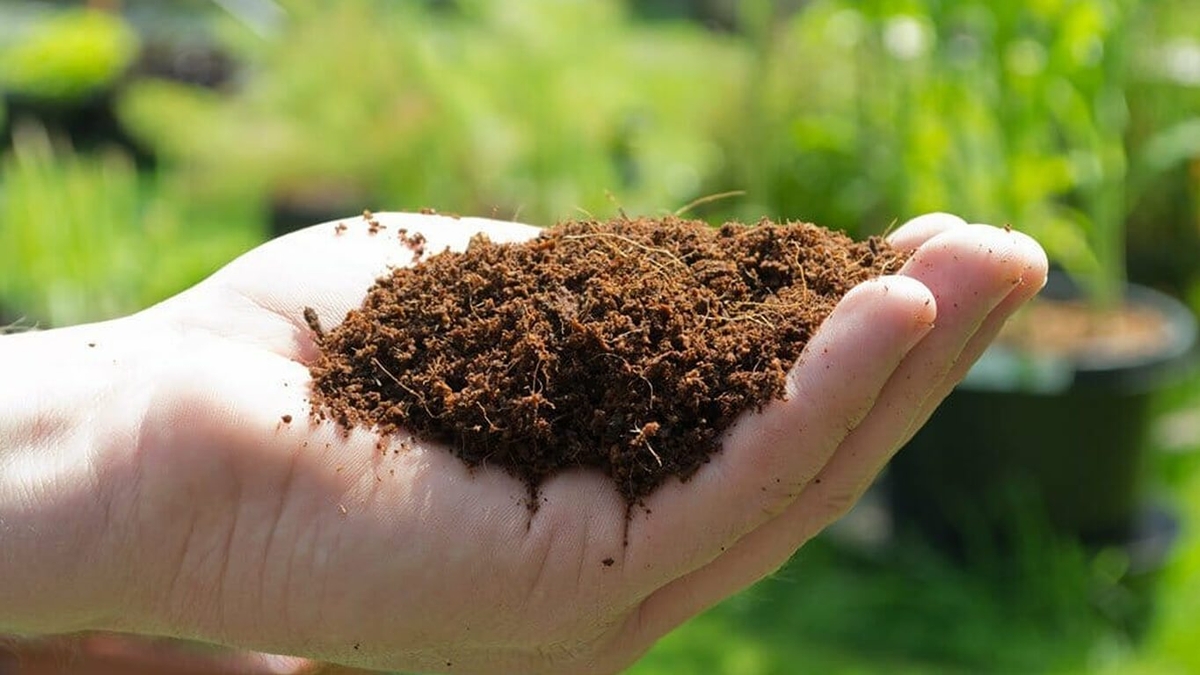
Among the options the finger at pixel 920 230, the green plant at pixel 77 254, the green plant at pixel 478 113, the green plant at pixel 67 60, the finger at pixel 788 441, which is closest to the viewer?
the finger at pixel 788 441

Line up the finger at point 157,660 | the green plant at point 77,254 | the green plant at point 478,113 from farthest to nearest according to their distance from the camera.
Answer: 1. the green plant at point 478,113
2. the green plant at point 77,254
3. the finger at point 157,660

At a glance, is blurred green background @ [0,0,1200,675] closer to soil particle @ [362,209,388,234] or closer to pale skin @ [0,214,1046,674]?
pale skin @ [0,214,1046,674]

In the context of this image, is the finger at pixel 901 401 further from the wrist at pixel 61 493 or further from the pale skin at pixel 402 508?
the wrist at pixel 61 493

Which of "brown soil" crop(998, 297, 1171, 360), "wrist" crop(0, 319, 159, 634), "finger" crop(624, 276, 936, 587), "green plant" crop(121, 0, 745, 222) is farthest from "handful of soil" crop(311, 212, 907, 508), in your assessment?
→ "green plant" crop(121, 0, 745, 222)

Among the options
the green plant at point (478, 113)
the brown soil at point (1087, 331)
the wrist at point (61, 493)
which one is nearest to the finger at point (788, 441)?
the wrist at point (61, 493)

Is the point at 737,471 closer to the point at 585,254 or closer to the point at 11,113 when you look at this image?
the point at 585,254

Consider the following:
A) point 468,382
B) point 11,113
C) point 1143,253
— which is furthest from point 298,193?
point 468,382

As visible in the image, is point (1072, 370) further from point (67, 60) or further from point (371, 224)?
point (67, 60)
